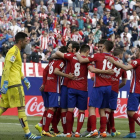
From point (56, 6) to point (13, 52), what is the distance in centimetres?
1852

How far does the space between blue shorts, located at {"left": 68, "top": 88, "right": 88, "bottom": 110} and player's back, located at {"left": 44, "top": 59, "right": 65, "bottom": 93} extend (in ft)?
1.25

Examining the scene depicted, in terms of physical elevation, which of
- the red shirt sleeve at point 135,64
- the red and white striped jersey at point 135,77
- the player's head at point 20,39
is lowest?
the red and white striped jersey at point 135,77

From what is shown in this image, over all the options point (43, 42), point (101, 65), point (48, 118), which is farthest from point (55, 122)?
point (43, 42)

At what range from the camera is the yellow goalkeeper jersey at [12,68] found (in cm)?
1078

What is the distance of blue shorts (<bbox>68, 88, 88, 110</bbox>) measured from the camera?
476 inches

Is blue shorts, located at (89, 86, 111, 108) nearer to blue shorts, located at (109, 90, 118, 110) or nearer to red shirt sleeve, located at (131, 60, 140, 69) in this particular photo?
blue shorts, located at (109, 90, 118, 110)

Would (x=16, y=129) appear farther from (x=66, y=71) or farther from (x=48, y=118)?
(x=66, y=71)

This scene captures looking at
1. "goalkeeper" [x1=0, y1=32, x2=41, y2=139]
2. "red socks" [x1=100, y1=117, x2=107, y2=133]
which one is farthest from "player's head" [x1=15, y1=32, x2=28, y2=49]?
"red socks" [x1=100, y1=117, x2=107, y2=133]

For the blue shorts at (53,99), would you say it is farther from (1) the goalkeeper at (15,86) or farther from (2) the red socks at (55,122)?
(1) the goalkeeper at (15,86)

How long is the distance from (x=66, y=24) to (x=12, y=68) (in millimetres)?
16962

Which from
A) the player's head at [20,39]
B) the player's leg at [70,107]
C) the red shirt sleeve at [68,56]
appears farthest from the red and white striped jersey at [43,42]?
the player's head at [20,39]

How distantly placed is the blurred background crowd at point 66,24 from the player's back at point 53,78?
10.4 meters

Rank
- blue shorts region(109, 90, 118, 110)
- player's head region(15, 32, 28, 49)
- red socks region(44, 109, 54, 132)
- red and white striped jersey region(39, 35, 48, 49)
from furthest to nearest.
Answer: red and white striped jersey region(39, 35, 48, 49)
blue shorts region(109, 90, 118, 110)
red socks region(44, 109, 54, 132)
player's head region(15, 32, 28, 49)

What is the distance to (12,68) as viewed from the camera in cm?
1096
